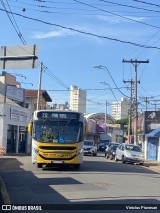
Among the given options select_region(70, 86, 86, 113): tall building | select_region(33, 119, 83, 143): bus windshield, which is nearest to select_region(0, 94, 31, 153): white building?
select_region(33, 119, 83, 143): bus windshield

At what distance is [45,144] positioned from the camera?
22656 millimetres

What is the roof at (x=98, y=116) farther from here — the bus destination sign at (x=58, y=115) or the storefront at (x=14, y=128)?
the bus destination sign at (x=58, y=115)

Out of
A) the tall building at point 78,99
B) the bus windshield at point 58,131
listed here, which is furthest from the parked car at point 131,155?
the tall building at point 78,99

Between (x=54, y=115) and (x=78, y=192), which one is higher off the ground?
(x=54, y=115)

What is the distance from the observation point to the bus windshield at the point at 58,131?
22.8 m

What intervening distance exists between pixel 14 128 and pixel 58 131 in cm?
2275

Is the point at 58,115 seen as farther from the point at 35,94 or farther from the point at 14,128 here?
the point at 35,94

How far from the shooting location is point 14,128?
45.0 metres

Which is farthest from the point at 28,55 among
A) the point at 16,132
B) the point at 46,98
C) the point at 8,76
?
the point at 46,98

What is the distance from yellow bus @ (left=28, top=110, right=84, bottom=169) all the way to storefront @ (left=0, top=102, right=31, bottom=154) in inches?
741

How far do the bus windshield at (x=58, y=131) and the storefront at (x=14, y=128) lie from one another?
751 inches

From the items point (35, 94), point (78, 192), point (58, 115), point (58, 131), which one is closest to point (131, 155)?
point (58, 115)

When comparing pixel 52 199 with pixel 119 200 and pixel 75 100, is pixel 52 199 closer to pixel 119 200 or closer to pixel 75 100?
pixel 119 200

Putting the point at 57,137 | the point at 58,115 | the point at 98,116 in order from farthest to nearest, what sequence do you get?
the point at 98,116 → the point at 58,115 → the point at 57,137
